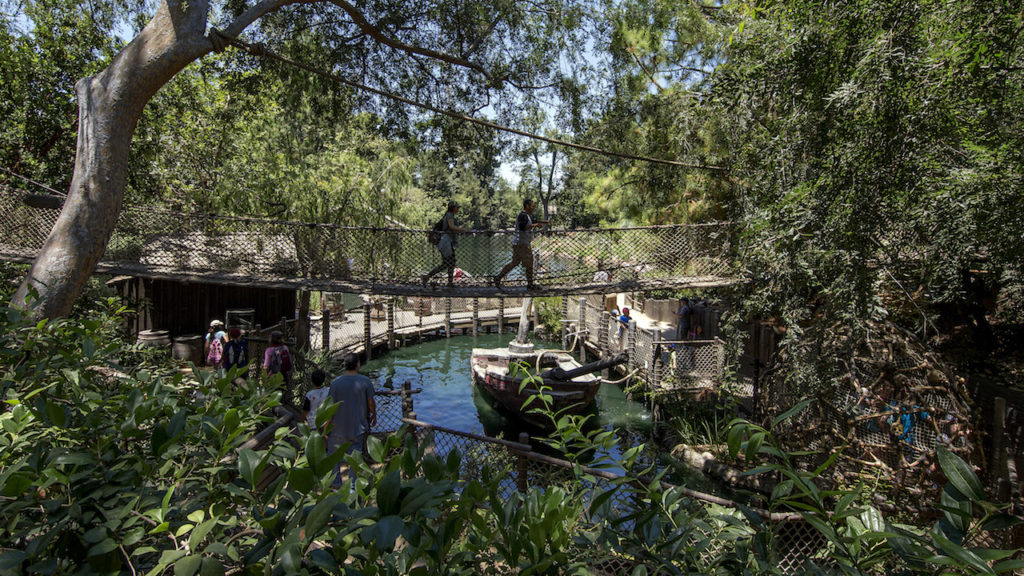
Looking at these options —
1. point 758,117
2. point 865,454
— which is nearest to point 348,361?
point 865,454

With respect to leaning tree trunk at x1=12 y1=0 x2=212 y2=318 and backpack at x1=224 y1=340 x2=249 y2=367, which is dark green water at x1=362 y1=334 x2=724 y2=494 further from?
leaning tree trunk at x1=12 y1=0 x2=212 y2=318

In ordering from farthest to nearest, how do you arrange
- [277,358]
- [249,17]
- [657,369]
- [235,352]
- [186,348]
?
1. [657,369]
2. [186,348]
3. [235,352]
4. [277,358]
5. [249,17]

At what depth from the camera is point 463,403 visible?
13906 mm

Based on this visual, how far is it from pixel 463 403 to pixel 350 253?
6742 millimetres

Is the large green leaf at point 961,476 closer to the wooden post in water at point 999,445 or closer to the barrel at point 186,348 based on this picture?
the wooden post in water at point 999,445

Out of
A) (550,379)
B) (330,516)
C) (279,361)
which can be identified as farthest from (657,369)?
(330,516)

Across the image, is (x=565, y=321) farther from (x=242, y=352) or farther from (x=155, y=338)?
(x=242, y=352)

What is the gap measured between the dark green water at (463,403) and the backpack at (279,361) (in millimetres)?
3185

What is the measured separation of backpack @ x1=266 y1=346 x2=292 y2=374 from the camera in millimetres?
5574

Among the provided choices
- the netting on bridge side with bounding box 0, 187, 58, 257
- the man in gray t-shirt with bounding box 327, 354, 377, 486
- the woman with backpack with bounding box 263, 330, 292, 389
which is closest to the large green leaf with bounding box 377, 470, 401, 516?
the man in gray t-shirt with bounding box 327, 354, 377, 486

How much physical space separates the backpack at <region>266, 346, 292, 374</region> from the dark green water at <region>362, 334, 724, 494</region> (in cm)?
319

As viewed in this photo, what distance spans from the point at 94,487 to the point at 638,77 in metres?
7.66

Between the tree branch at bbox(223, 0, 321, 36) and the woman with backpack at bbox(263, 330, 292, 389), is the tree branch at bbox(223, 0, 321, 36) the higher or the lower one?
the higher one

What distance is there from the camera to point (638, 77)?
7.45m
